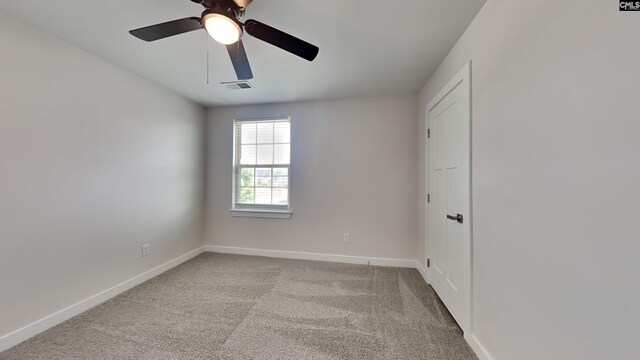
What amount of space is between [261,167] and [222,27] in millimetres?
2469

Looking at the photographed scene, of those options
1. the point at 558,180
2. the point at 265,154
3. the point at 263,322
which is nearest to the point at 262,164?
the point at 265,154

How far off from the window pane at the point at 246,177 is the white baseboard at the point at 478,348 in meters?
3.15

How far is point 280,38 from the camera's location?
1452 mm

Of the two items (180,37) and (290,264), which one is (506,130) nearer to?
(180,37)

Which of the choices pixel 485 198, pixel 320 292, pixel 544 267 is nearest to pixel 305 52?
pixel 485 198

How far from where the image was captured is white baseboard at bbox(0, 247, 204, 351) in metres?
1.67

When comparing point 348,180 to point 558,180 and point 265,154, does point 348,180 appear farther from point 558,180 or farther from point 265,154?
point 558,180

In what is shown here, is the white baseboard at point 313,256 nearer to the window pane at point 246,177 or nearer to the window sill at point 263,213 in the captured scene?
the window sill at point 263,213

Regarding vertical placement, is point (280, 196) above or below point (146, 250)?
above

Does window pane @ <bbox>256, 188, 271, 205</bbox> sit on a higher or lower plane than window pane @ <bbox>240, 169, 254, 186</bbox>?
lower

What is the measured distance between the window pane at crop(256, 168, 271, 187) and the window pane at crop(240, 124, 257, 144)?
48 centimetres

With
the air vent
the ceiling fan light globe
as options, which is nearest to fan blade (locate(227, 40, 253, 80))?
the ceiling fan light globe

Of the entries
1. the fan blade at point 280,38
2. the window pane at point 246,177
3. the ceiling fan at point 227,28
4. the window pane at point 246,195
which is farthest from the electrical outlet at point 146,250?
the fan blade at point 280,38

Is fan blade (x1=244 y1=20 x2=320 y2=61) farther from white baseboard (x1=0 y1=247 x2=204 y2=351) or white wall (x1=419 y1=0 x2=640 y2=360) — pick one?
white baseboard (x1=0 y1=247 x2=204 y2=351)
